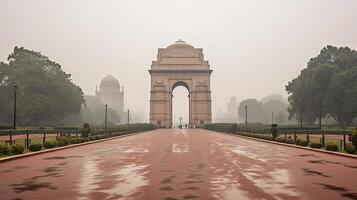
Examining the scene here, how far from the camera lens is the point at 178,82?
95.7m

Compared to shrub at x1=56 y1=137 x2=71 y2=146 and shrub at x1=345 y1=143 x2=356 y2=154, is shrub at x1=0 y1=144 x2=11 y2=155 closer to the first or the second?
shrub at x1=56 y1=137 x2=71 y2=146

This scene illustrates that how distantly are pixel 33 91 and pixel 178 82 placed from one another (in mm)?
42907

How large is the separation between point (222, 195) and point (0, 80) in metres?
58.3

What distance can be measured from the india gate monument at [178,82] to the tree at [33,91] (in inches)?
1190

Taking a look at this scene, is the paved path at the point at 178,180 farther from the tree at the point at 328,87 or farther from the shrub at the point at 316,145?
the tree at the point at 328,87

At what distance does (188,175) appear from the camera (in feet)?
37.9

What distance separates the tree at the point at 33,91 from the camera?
56.3m

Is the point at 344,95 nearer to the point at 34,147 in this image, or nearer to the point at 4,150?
the point at 34,147

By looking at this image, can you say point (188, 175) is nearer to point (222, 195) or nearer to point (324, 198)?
point (222, 195)

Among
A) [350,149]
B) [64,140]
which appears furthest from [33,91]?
[350,149]

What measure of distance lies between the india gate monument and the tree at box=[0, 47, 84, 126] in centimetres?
3024

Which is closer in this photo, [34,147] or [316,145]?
[34,147]

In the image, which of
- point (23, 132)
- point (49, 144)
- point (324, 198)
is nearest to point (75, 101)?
point (23, 132)

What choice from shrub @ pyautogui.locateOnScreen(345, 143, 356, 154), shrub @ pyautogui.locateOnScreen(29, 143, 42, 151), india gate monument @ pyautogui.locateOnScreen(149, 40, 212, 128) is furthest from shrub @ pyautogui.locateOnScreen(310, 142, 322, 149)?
india gate monument @ pyautogui.locateOnScreen(149, 40, 212, 128)
